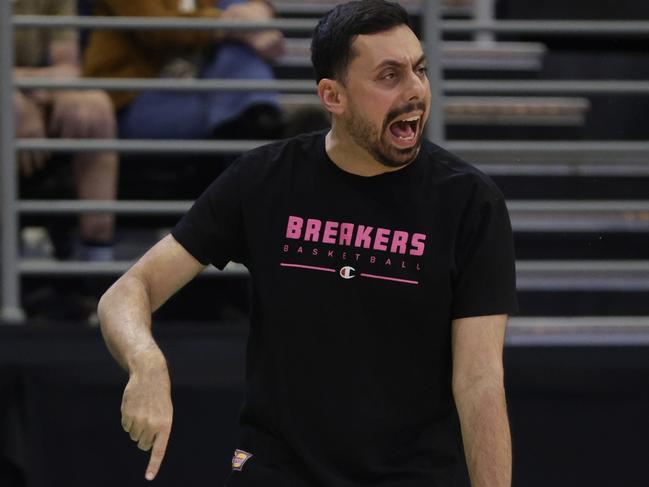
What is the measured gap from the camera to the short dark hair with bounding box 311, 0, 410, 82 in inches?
110

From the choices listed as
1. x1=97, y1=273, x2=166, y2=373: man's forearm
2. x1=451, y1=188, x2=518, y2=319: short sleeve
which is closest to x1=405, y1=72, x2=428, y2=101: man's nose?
x1=451, y1=188, x2=518, y2=319: short sleeve

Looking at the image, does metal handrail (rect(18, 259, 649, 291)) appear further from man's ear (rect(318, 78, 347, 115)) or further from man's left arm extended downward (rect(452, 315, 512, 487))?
man's left arm extended downward (rect(452, 315, 512, 487))

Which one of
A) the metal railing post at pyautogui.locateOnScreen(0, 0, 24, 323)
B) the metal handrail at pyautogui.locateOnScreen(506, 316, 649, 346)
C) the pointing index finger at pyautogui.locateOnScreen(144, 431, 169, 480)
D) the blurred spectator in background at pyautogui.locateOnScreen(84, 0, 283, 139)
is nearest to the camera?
the pointing index finger at pyautogui.locateOnScreen(144, 431, 169, 480)

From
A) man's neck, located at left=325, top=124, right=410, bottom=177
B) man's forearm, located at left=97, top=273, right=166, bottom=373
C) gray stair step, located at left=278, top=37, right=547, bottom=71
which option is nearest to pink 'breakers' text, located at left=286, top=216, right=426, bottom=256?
man's neck, located at left=325, top=124, right=410, bottom=177

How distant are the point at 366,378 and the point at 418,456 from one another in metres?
0.20

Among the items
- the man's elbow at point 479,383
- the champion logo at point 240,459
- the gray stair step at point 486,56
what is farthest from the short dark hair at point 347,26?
the gray stair step at point 486,56

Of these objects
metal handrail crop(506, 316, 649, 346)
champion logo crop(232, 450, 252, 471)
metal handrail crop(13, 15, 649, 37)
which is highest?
metal handrail crop(13, 15, 649, 37)

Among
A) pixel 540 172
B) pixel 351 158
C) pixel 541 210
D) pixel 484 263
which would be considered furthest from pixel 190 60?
pixel 484 263

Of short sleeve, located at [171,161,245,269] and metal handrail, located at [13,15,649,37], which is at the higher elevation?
metal handrail, located at [13,15,649,37]

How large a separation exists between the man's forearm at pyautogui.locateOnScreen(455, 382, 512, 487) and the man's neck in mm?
524

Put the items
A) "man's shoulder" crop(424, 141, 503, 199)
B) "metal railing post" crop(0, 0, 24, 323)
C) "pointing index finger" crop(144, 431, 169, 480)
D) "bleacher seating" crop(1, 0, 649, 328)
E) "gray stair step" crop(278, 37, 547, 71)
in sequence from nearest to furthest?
"pointing index finger" crop(144, 431, 169, 480)
"man's shoulder" crop(424, 141, 503, 199)
"metal railing post" crop(0, 0, 24, 323)
"bleacher seating" crop(1, 0, 649, 328)
"gray stair step" crop(278, 37, 547, 71)

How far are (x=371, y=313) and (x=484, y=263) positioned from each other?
0.88ft

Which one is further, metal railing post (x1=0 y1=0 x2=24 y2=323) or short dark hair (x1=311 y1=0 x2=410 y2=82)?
metal railing post (x1=0 y1=0 x2=24 y2=323)

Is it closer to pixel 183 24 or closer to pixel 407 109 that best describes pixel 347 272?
pixel 407 109
